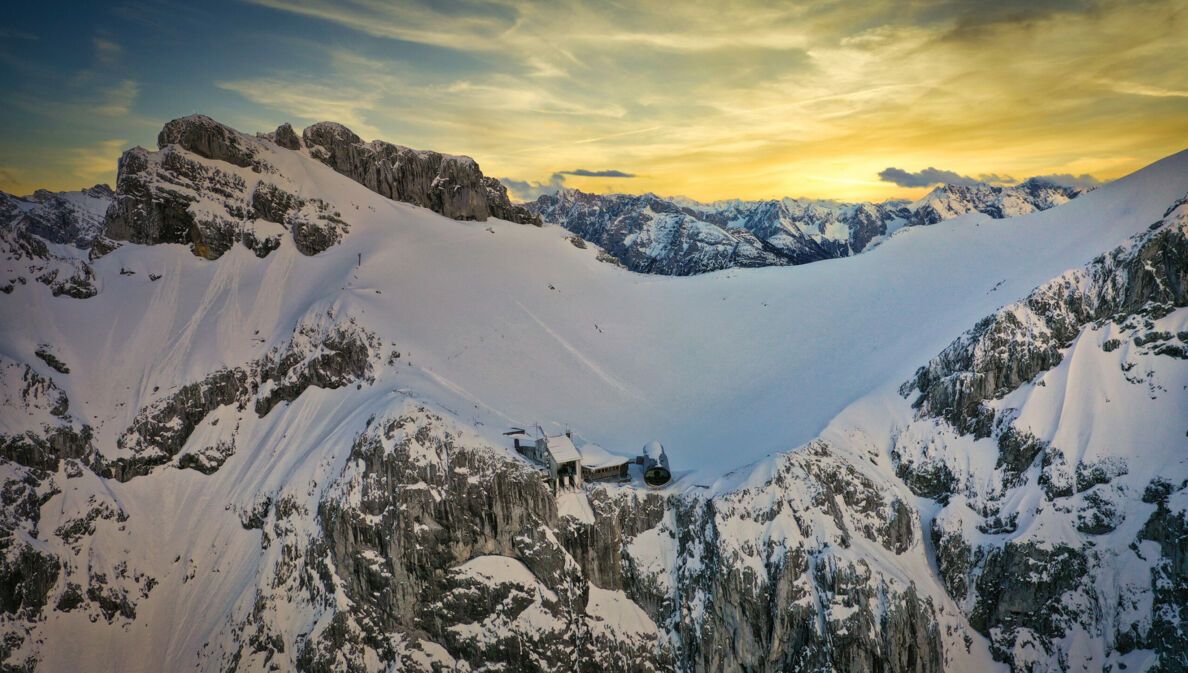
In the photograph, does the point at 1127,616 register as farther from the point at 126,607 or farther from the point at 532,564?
the point at 126,607

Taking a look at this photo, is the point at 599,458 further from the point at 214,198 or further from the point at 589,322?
the point at 214,198

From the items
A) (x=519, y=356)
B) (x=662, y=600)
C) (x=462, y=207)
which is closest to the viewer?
(x=662, y=600)

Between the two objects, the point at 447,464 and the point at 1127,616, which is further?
the point at 447,464

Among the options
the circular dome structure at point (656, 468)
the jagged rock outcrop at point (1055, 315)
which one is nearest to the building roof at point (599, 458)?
the circular dome structure at point (656, 468)

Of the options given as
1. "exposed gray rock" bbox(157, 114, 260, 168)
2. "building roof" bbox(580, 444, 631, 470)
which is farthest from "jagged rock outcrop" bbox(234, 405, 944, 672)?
"exposed gray rock" bbox(157, 114, 260, 168)

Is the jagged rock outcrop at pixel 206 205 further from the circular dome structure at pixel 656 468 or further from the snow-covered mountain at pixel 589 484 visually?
the circular dome structure at pixel 656 468

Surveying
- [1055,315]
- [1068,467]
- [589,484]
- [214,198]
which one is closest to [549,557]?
[589,484]

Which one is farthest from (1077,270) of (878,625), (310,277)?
(310,277)
